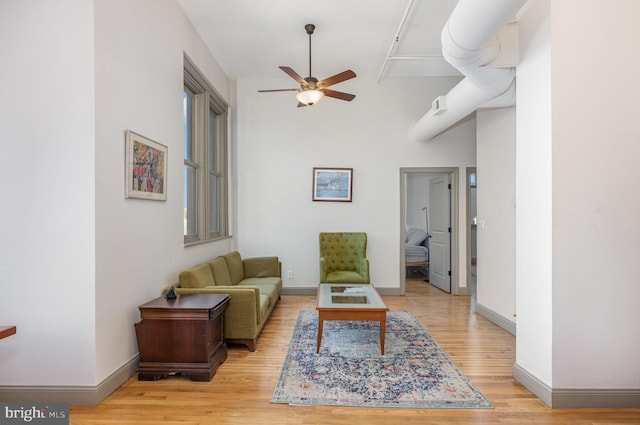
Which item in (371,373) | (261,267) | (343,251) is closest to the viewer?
(371,373)

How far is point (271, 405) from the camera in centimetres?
227

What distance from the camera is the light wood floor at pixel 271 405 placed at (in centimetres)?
211

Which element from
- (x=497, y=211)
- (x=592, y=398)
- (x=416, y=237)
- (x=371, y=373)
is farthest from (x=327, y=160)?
(x=592, y=398)

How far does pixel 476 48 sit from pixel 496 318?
3.21 metres

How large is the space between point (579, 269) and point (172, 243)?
361 cm

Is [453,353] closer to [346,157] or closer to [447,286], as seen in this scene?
[447,286]

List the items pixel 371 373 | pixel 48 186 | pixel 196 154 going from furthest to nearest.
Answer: pixel 196 154, pixel 371 373, pixel 48 186

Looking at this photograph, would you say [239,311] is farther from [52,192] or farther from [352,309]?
[52,192]

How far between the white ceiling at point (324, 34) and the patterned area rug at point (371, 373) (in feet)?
11.5

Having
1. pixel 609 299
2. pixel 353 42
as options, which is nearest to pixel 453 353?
pixel 609 299

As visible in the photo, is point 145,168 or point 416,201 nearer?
point 145,168

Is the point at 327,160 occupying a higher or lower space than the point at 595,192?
higher

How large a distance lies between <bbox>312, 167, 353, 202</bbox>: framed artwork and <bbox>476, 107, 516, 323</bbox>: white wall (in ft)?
6.66

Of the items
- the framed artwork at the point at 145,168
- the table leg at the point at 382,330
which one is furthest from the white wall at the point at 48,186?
the table leg at the point at 382,330
